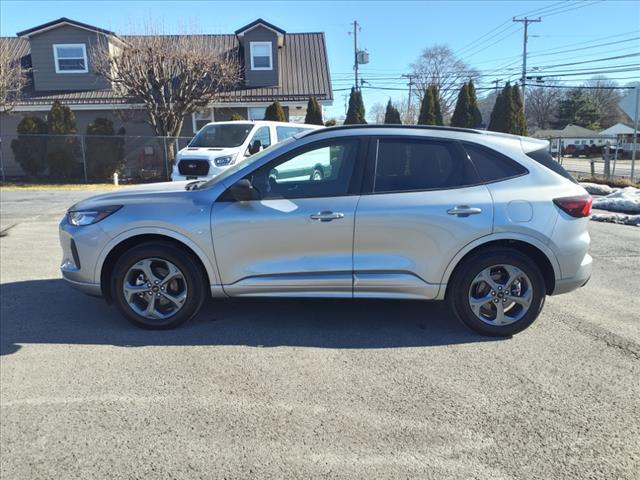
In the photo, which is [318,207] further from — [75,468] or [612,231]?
[612,231]

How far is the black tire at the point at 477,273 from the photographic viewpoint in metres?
4.20

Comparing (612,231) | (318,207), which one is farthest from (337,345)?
(612,231)

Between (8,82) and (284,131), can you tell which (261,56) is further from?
(284,131)

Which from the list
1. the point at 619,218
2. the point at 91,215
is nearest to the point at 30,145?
the point at 91,215

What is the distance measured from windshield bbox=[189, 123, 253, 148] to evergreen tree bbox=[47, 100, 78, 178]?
9311 mm

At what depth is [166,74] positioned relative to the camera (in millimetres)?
19250

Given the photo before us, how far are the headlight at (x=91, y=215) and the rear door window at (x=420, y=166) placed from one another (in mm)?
→ 2277

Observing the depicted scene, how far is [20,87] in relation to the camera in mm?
21344

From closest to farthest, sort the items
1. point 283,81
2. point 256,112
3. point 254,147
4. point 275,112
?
point 254,147
point 275,112
point 256,112
point 283,81

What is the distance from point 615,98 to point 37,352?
9559cm

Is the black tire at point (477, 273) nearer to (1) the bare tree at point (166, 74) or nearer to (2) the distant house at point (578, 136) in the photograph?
(1) the bare tree at point (166, 74)

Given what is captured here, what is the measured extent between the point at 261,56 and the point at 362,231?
22166mm

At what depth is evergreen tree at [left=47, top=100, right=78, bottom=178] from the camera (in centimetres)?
2016

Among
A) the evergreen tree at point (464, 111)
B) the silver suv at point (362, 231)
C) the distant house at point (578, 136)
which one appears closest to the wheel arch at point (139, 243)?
the silver suv at point (362, 231)
